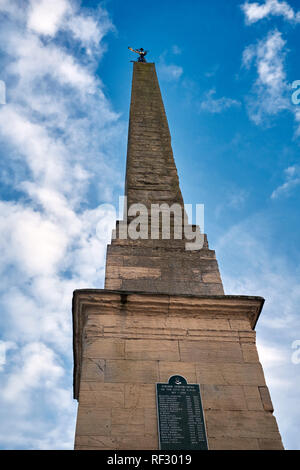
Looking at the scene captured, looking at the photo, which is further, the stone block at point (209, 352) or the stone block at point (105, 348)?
the stone block at point (209, 352)

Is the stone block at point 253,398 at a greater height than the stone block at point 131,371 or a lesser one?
lesser

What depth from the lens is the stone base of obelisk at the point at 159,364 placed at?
15.2ft

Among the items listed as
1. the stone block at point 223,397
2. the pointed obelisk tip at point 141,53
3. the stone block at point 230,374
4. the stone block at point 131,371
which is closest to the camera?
the stone block at point 223,397

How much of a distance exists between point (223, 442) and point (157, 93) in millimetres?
10610

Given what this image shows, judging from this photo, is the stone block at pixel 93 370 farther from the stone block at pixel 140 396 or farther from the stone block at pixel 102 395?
the stone block at pixel 140 396

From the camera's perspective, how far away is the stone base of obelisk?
4.63 m

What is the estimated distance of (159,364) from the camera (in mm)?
5262

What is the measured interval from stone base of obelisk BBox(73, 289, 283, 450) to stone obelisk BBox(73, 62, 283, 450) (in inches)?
0.5

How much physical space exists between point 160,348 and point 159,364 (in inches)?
9.8

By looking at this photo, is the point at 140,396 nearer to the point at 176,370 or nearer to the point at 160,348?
the point at 176,370

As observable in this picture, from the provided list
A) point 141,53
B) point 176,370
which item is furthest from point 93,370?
point 141,53

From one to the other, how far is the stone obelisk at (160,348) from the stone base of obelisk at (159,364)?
1 centimetres

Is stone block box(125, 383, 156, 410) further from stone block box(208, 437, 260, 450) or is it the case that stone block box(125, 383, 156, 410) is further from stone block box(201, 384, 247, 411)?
stone block box(208, 437, 260, 450)

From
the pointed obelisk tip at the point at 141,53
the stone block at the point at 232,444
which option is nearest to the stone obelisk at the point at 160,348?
the stone block at the point at 232,444
